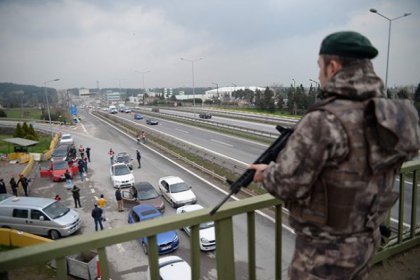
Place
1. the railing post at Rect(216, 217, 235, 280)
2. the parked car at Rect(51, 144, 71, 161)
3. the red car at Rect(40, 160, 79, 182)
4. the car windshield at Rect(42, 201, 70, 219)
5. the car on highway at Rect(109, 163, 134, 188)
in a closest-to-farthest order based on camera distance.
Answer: the railing post at Rect(216, 217, 235, 280)
the car windshield at Rect(42, 201, 70, 219)
the car on highway at Rect(109, 163, 134, 188)
the red car at Rect(40, 160, 79, 182)
the parked car at Rect(51, 144, 71, 161)

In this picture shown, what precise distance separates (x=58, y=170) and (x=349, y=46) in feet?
80.5

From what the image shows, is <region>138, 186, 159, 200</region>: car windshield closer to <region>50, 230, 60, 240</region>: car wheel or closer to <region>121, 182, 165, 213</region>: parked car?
<region>121, 182, 165, 213</region>: parked car

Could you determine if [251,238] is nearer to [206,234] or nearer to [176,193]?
[206,234]

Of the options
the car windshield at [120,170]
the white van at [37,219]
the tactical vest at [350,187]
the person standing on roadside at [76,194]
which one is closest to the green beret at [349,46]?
the tactical vest at [350,187]

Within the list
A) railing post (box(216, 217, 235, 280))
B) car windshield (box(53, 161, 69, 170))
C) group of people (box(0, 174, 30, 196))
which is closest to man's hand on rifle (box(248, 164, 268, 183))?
railing post (box(216, 217, 235, 280))

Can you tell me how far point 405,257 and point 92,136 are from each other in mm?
44492

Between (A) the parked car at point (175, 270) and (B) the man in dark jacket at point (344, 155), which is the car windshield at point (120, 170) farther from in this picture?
(B) the man in dark jacket at point (344, 155)

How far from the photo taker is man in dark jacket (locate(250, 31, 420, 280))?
5.54 ft

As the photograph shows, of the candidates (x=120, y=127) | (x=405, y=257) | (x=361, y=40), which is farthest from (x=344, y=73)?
(x=120, y=127)

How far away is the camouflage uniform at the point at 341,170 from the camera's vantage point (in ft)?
5.56

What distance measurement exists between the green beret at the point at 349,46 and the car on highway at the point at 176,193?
48.7 ft

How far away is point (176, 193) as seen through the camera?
16.8 metres

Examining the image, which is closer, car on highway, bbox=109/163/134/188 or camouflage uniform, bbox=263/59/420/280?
camouflage uniform, bbox=263/59/420/280

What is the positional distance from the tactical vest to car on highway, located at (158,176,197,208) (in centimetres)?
1458
